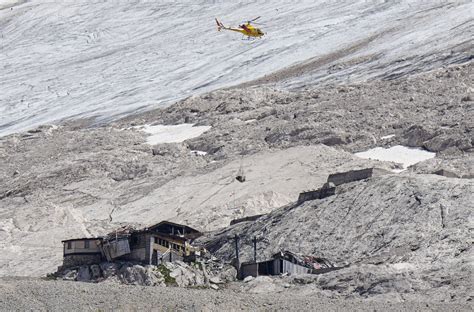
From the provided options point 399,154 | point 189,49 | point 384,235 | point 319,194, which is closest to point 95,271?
point 384,235

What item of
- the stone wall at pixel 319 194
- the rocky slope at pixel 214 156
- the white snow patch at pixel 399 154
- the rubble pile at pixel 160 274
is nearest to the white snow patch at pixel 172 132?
the rocky slope at pixel 214 156

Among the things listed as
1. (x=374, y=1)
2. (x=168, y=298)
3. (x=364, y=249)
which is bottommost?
(x=374, y=1)

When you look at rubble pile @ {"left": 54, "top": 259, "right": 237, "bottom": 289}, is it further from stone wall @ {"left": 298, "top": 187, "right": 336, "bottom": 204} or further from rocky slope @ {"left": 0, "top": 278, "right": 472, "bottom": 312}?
stone wall @ {"left": 298, "top": 187, "right": 336, "bottom": 204}

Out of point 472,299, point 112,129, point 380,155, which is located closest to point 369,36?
point 112,129

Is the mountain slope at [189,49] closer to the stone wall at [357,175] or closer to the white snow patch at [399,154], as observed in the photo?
the white snow patch at [399,154]

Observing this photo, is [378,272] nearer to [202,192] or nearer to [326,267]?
[326,267]

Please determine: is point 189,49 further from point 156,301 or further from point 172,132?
point 156,301
